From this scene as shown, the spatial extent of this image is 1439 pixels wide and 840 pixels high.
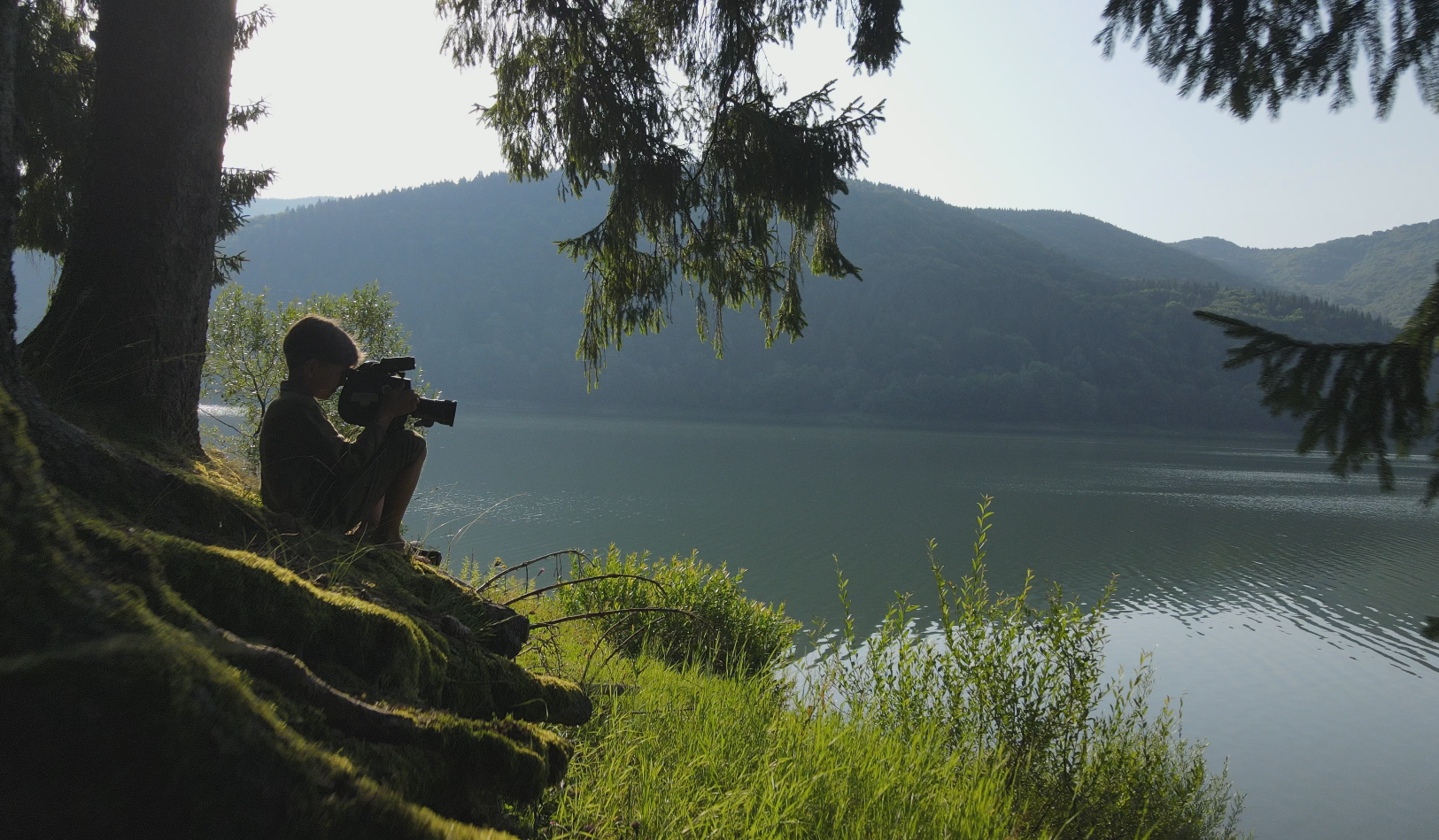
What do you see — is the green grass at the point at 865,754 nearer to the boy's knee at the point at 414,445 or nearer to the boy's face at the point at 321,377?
the boy's knee at the point at 414,445

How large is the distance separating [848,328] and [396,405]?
10867 centimetres

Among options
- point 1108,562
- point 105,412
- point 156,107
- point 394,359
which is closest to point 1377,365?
point 394,359

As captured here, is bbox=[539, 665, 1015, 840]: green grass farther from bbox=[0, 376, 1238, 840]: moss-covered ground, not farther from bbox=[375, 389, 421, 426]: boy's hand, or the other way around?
bbox=[375, 389, 421, 426]: boy's hand

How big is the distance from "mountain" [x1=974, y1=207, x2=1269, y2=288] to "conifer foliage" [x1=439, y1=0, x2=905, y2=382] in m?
163

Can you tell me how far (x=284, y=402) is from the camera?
8.34ft

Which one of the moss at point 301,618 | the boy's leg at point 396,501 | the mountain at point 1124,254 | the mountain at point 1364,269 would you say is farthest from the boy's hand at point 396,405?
the mountain at point 1124,254

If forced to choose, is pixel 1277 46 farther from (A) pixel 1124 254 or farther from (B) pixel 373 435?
(A) pixel 1124 254

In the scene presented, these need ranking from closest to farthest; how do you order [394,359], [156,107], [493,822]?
1. [493,822]
2. [394,359]
3. [156,107]

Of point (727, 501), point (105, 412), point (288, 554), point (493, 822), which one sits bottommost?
point (727, 501)

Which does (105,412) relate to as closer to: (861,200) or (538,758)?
(538,758)

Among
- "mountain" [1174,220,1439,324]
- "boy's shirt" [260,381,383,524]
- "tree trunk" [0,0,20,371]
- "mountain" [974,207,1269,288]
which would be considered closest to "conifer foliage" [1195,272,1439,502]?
"boy's shirt" [260,381,383,524]

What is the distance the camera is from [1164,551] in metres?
21.2

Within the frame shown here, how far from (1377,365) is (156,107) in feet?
14.1

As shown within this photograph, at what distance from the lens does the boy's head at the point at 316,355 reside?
8.63 feet
